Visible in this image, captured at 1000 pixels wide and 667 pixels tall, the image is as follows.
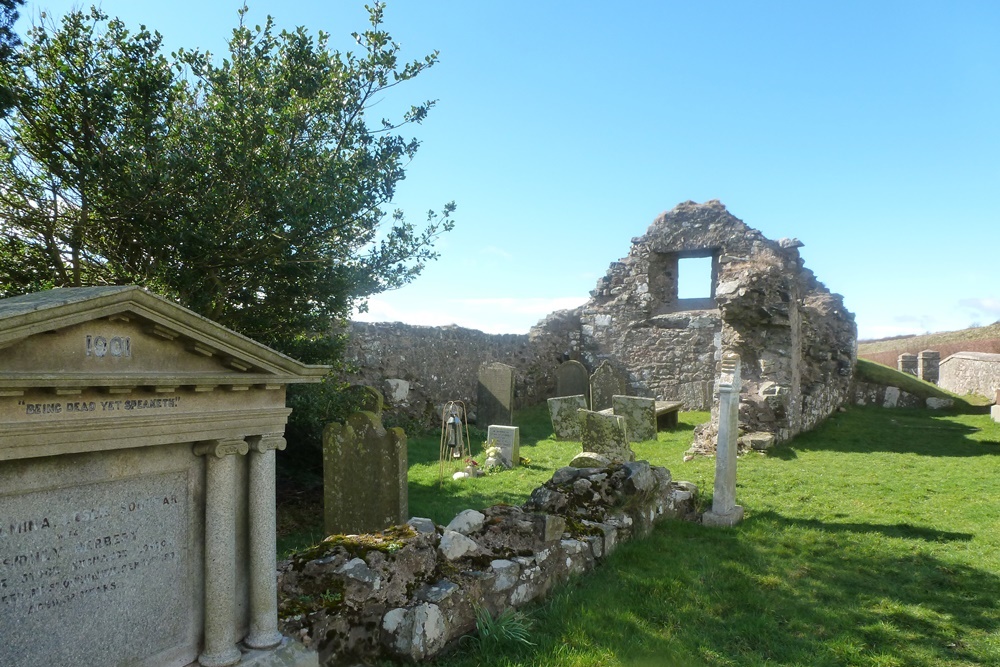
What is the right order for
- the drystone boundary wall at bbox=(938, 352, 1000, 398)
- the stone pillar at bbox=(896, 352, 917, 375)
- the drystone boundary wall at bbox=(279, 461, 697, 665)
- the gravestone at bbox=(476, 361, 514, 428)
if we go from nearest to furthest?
the drystone boundary wall at bbox=(279, 461, 697, 665)
the gravestone at bbox=(476, 361, 514, 428)
the drystone boundary wall at bbox=(938, 352, 1000, 398)
the stone pillar at bbox=(896, 352, 917, 375)

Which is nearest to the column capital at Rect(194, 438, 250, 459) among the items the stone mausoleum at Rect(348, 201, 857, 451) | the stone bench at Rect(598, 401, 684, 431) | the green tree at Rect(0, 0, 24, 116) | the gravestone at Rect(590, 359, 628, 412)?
the green tree at Rect(0, 0, 24, 116)

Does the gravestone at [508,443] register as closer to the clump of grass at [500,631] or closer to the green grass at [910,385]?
the clump of grass at [500,631]

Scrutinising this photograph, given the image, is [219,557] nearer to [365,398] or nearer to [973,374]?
[365,398]

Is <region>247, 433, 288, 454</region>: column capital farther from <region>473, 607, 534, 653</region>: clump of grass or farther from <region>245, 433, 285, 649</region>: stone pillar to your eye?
<region>473, 607, 534, 653</region>: clump of grass

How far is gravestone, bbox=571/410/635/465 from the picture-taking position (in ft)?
36.8

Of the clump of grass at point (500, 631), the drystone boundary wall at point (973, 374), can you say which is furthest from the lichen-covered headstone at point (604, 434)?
the drystone boundary wall at point (973, 374)

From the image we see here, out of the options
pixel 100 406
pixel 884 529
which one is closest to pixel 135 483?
pixel 100 406

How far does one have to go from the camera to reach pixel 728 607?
513cm

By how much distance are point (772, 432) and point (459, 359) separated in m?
8.23

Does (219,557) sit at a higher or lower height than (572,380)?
higher

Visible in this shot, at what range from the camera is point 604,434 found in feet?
37.2

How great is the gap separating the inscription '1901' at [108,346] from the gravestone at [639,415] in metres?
11.1

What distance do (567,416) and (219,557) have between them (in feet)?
34.9

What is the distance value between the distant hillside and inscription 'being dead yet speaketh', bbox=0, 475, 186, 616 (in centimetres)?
3505
